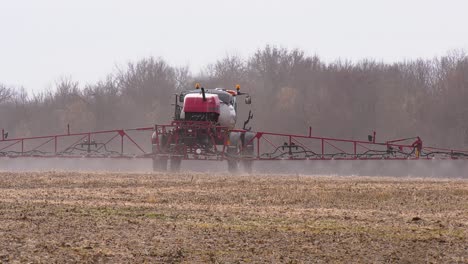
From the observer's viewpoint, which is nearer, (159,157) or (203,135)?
(203,135)

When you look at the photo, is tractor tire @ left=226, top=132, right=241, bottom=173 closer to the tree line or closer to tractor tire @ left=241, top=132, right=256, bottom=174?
tractor tire @ left=241, top=132, right=256, bottom=174

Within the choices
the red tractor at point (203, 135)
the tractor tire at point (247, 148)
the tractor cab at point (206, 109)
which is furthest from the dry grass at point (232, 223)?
the tractor tire at point (247, 148)

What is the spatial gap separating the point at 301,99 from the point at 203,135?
26100 millimetres

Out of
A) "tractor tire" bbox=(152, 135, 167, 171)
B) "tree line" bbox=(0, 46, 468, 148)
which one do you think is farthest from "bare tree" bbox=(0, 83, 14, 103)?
"tractor tire" bbox=(152, 135, 167, 171)

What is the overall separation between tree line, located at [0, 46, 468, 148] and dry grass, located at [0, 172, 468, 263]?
31827 millimetres

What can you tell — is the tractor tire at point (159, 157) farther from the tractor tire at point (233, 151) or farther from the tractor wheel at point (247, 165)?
the tractor wheel at point (247, 165)

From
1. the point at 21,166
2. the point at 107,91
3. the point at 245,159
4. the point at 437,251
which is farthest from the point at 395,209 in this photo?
the point at 107,91

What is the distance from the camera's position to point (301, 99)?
5922 cm

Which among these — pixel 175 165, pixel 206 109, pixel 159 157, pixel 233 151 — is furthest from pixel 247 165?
pixel 159 157

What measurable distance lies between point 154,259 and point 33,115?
6712 cm

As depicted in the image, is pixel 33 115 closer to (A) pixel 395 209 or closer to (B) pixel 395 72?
(B) pixel 395 72

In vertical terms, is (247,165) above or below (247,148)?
below

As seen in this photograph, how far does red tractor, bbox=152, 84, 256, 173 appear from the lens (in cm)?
3331

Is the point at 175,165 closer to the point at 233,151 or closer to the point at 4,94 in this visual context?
the point at 233,151
